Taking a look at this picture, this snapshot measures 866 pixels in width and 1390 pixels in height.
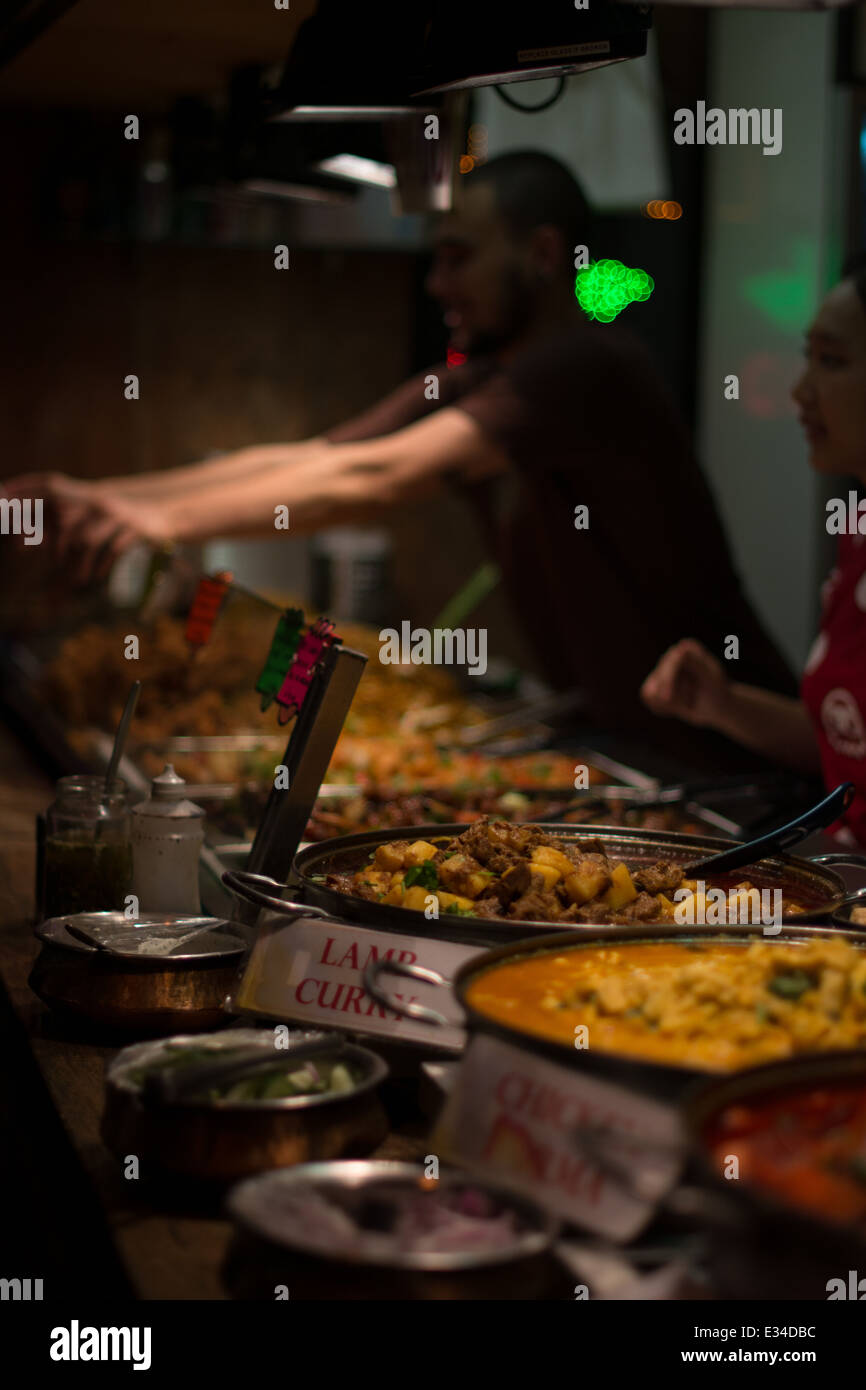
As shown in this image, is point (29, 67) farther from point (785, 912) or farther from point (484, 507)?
point (785, 912)

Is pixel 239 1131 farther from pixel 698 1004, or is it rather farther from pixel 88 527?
pixel 88 527

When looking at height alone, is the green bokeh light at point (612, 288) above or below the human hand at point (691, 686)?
above

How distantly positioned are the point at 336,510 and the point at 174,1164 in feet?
7.99

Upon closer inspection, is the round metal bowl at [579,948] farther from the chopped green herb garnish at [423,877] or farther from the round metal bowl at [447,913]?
the chopped green herb garnish at [423,877]

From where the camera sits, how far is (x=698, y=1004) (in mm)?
1413

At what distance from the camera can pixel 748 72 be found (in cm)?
575

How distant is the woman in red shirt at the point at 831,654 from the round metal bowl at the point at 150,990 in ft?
4.76

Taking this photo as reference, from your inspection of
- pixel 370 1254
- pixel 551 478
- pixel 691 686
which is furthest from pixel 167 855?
pixel 551 478

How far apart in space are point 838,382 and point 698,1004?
1.77 meters

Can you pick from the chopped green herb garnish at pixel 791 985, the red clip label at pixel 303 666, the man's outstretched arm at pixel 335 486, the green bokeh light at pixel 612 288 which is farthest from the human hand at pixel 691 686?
the green bokeh light at pixel 612 288

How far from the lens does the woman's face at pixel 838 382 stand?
2.83 m

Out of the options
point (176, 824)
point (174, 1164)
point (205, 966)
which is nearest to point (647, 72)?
point (176, 824)

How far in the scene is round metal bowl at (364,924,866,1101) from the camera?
1.23 metres

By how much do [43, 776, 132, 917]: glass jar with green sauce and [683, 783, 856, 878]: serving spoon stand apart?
911 mm
